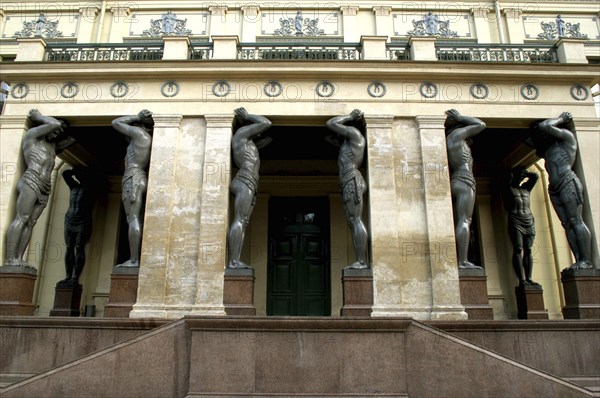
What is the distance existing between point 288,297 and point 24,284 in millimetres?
7129

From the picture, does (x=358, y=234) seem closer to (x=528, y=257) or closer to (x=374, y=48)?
(x=374, y=48)

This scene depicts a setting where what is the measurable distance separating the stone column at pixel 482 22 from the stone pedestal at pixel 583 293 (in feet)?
32.5

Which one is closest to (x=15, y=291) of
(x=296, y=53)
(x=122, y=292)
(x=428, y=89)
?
(x=122, y=292)

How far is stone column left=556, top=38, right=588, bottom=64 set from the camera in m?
12.7

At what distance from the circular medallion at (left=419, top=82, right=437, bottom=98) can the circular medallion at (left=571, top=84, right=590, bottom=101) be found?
11.6 feet

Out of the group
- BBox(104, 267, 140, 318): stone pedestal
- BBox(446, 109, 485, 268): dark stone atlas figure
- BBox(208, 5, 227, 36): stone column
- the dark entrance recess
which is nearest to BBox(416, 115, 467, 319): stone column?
BBox(446, 109, 485, 268): dark stone atlas figure

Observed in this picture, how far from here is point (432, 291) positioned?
11.0 metres

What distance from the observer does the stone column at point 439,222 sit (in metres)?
10.8

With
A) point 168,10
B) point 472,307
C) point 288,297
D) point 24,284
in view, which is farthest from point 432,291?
point 168,10

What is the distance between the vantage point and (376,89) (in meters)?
12.5

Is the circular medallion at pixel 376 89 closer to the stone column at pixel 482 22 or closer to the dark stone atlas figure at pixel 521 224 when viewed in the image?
the dark stone atlas figure at pixel 521 224

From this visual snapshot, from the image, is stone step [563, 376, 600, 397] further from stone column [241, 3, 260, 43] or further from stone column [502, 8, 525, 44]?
stone column [241, 3, 260, 43]

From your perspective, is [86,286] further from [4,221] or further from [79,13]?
[79,13]

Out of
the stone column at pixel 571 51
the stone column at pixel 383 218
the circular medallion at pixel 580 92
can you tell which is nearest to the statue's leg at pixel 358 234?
the stone column at pixel 383 218
